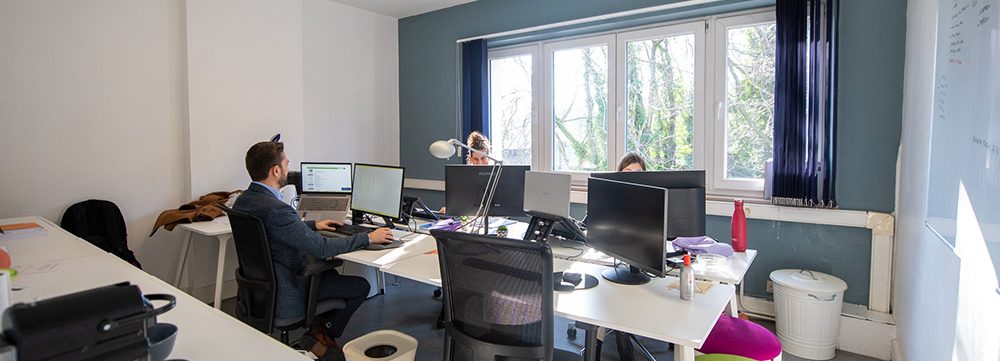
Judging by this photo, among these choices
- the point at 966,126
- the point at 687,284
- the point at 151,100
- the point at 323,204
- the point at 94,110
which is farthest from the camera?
the point at 151,100

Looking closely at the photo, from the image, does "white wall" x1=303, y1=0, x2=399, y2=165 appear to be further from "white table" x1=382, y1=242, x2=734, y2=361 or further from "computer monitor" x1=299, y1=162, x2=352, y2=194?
"white table" x1=382, y1=242, x2=734, y2=361

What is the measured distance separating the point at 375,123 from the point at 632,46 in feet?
9.27

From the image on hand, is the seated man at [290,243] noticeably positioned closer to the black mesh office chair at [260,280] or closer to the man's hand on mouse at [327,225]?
the black mesh office chair at [260,280]

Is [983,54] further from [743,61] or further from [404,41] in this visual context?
[404,41]

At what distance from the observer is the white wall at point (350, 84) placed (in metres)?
4.99

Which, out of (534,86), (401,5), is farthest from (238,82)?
(534,86)

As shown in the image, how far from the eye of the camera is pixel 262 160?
8.73 feet

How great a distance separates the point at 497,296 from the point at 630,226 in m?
0.74

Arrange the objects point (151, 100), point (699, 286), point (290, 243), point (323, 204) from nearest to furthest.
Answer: point (699, 286)
point (290, 243)
point (323, 204)
point (151, 100)

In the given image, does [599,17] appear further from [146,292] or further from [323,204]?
[146,292]

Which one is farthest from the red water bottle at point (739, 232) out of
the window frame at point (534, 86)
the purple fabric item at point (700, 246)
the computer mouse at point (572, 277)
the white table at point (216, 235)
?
the white table at point (216, 235)

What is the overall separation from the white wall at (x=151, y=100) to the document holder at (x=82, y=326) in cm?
350

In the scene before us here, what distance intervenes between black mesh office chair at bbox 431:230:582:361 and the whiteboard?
1104 millimetres

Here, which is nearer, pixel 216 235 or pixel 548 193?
pixel 548 193
